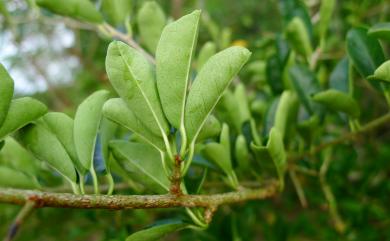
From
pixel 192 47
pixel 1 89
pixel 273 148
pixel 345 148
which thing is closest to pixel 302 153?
pixel 273 148

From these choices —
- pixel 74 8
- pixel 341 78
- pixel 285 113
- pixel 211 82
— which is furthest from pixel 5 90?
pixel 341 78

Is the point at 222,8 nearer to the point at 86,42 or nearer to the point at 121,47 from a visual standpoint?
the point at 86,42

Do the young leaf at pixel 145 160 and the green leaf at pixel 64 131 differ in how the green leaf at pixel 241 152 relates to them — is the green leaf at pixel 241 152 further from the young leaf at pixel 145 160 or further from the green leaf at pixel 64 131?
the green leaf at pixel 64 131

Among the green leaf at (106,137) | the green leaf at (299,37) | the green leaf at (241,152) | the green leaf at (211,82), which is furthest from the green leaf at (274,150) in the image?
the green leaf at (299,37)

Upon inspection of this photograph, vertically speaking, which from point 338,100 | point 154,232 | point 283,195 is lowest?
point 283,195

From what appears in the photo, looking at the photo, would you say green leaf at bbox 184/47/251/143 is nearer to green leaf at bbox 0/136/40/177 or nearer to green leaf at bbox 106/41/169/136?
green leaf at bbox 106/41/169/136

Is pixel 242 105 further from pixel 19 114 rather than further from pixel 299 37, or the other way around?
pixel 19 114
